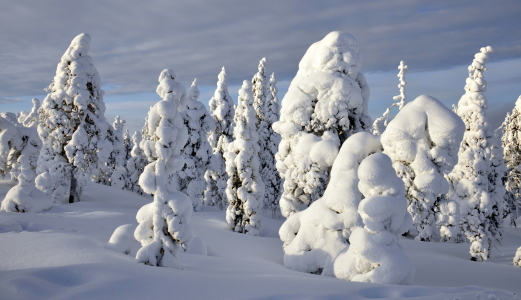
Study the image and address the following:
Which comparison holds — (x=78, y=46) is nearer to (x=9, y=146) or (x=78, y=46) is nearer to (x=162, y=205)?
(x=9, y=146)

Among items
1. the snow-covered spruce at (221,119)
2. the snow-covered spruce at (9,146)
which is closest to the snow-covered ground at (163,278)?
the snow-covered spruce at (9,146)

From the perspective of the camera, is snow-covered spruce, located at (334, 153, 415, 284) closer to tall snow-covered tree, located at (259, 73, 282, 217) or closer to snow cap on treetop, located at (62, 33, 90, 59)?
snow cap on treetop, located at (62, 33, 90, 59)

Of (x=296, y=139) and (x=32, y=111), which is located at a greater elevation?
(x=32, y=111)

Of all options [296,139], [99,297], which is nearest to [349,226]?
[296,139]

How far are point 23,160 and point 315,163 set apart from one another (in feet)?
48.2

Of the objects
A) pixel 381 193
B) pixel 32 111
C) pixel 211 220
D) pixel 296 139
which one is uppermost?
pixel 32 111

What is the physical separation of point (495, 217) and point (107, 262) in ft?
61.5

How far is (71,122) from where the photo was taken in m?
23.7

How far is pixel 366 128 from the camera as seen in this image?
16250 millimetres

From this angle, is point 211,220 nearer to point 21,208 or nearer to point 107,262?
point 21,208

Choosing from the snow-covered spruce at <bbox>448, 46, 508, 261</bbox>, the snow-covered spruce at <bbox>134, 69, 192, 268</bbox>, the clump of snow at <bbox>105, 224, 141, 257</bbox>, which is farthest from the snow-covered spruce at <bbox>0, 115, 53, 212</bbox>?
the snow-covered spruce at <bbox>448, 46, 508, 261</bbox>

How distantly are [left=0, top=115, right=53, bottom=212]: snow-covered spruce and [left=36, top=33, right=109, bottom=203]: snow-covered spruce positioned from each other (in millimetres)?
1356

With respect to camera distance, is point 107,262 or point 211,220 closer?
point 107,262

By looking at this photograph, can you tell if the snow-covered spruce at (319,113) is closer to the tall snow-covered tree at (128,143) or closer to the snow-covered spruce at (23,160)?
the snow-covered spruce at (23,160)
